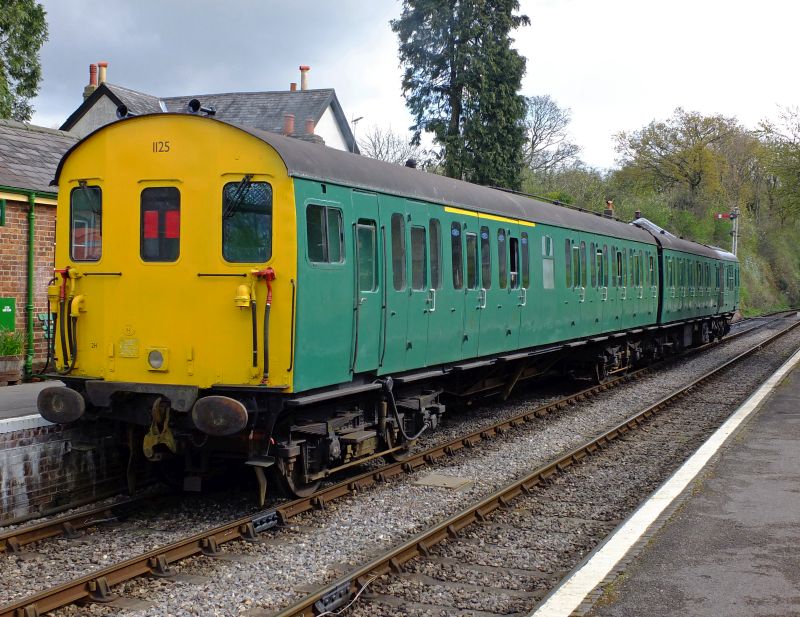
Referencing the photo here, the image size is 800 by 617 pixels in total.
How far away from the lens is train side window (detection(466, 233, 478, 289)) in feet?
36.1

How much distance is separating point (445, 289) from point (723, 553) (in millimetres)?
4732

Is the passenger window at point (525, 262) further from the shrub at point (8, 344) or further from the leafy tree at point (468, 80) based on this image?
the leafy tree at point (468, 80)

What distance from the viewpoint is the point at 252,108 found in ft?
114

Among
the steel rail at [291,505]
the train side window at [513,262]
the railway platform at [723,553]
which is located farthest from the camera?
the train side window at [513,262]

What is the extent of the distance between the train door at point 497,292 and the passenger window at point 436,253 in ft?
4.32

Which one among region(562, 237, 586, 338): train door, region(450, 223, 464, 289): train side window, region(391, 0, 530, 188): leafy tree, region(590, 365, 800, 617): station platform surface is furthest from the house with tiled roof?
region(590, 365, 800, 617): station platform surface

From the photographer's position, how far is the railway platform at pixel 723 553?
5383mm

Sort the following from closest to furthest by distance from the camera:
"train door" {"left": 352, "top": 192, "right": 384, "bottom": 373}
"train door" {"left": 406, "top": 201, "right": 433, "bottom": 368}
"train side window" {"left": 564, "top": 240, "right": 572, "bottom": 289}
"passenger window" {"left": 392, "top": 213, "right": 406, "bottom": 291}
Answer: "train door" {"left": 352, "top": 192, "right": 384, "bottom": 373} → "passenger window" {"left": 392, "top": 213, "right": 406, "bottom": 291} → "train door" {"left": 406, "top": 201, "right": 433, "bottom": 368} → "train side window" {"left": 564, "top": 240, "right": 572, "bottom": 289}

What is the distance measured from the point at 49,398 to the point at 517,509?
173 inches

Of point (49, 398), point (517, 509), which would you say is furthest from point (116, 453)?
point (517, 509)

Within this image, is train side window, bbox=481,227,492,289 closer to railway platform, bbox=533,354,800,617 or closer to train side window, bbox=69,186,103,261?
railway platform, bbox=533,354,800,617

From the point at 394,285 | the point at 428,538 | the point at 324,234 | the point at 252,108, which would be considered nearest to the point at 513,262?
the point at 394,285

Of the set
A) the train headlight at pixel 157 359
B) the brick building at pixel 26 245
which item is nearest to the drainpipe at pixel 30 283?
the brick building at pixel 26 245

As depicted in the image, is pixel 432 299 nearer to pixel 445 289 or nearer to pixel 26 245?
pixel 445 289
